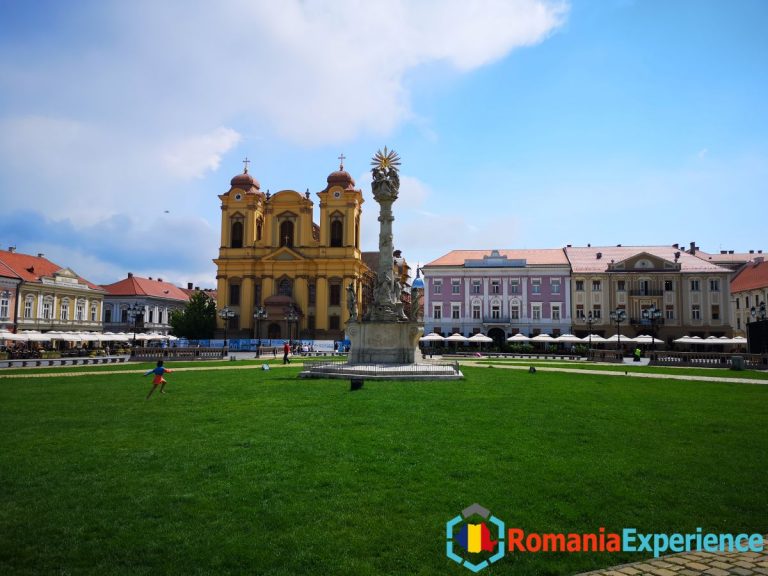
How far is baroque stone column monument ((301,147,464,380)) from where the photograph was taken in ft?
71.4

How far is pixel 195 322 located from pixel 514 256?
142 ft

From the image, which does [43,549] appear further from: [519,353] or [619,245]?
[619,245]

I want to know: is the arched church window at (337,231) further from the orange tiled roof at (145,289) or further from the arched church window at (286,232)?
the orange tiled roof at (145,289)

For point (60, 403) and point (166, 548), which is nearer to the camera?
point (166, 548)

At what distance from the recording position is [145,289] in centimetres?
8312

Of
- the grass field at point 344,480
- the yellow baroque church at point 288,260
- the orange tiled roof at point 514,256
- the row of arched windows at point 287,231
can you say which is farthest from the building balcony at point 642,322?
the grass field at point 344,480

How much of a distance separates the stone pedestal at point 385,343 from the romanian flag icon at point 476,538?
1860 centimetres

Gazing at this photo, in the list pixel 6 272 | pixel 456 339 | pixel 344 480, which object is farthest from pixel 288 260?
pixel 344 480

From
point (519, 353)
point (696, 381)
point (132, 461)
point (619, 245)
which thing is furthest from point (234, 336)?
point (132, 461)

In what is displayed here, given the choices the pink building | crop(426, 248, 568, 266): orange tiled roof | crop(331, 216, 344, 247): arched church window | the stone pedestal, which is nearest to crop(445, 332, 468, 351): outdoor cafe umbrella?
the pink building

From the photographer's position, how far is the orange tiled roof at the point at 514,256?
65.2 metres

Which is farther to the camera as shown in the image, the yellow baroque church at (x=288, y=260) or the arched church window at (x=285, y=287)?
the arched church window at (x=285, y=287)

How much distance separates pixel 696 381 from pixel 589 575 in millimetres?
21189

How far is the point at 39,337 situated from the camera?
4322 centimetres
